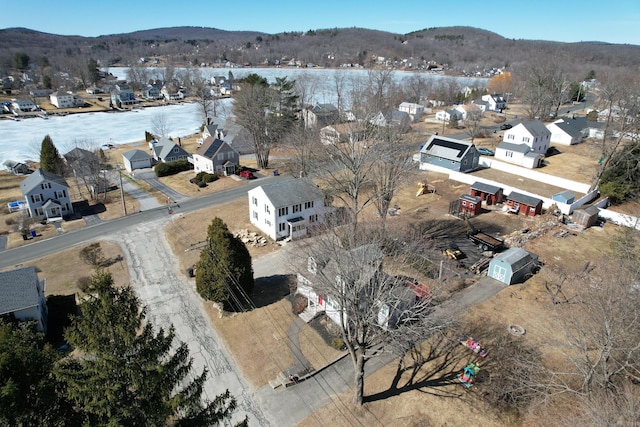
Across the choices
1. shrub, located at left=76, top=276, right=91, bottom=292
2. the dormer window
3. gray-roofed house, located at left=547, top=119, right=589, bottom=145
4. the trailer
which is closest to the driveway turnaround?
shrub, located at left=76, top=276, right=91, bottom=292

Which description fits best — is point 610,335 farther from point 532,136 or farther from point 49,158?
point 49,158

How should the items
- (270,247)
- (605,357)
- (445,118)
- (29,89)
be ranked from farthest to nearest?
(29,89)
(445,118)
(270,247)
(605,357)

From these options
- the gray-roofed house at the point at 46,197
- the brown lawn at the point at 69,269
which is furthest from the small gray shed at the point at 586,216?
the gray-roofed house at the point at 46,197

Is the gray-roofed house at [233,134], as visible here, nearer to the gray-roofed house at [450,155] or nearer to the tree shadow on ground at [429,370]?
the gray-roofed house at [450,155]

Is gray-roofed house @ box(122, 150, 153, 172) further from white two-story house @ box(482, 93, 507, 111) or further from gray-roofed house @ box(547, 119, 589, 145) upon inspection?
white two-story house @ box(482, 93, 507, 111)

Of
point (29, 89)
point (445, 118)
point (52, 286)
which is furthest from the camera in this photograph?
point (29, 89)

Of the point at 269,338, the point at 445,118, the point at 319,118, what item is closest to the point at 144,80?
the point at 319,118

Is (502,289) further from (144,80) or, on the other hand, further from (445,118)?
(144,80)
